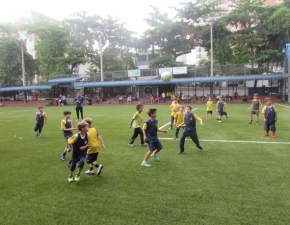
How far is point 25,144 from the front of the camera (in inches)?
408

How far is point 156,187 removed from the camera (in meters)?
5.59

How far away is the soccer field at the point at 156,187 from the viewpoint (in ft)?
14.3

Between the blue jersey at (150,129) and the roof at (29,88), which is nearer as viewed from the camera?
the blue jersey at (150,129)

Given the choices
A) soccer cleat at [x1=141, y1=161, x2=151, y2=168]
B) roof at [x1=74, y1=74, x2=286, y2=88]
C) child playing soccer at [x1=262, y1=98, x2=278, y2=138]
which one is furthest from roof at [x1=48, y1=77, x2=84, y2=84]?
soccer cleat at [x1=141, y1=161, x2=151, y2=168]

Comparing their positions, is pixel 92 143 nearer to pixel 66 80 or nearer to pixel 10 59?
pixel 66 80

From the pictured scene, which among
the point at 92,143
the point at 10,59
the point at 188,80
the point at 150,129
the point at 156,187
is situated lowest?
the point at 156,187

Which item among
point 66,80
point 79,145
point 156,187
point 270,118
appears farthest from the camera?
point 66,80

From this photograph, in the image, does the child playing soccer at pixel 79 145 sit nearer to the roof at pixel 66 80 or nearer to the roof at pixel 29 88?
the roof at pixel 66 80

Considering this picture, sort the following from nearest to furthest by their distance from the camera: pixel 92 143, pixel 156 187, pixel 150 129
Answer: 1. pixel 156 187
2. pixel 92 143
3. pixel 150 129

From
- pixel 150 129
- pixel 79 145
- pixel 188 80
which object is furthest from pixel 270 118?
pixel 188 80

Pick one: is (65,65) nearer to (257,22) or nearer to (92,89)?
(92,89)

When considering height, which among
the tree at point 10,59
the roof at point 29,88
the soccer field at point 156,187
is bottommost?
the soccer field at point 156,187

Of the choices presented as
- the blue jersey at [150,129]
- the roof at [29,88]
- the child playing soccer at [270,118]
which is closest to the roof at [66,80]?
the roof at [29,88]

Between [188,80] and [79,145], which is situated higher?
[188,80]
